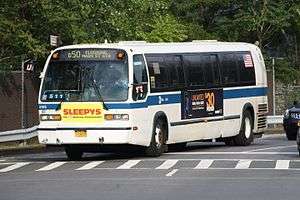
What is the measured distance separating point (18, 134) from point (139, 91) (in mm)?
6669

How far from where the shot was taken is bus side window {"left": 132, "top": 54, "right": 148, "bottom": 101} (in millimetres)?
20359

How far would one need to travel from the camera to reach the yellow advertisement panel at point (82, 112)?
20114 millimetres

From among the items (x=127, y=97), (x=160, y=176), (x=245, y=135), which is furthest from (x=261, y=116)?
(x=160, y=176)

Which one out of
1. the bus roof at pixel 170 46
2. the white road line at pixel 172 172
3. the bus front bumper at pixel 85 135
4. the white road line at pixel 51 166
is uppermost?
the bus roof at pixel 170 46

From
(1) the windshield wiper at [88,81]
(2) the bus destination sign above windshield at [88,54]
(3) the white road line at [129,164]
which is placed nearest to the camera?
(3) the white road line at [129,164]

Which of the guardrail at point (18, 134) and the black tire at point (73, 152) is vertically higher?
the guardrail at point (18, 134)

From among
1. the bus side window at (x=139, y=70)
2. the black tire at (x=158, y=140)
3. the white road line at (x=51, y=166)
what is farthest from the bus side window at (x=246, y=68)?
the white road line at (x=51, y=166)

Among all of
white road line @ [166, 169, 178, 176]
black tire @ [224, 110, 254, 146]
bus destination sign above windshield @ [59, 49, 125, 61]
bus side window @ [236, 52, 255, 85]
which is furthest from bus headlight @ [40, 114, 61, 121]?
bus side window @ [236, 52, 255, 85]

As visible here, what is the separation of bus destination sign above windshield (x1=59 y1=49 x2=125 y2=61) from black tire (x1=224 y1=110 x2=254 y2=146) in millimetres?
6614

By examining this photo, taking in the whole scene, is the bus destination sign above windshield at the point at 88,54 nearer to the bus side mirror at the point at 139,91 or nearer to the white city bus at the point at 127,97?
the white city bus at the point at 127,97

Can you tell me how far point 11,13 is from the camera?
28672mm

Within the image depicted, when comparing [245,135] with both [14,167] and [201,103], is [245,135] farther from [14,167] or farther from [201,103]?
[14,167]

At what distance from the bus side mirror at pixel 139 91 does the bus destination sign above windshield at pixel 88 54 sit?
32.4 inches

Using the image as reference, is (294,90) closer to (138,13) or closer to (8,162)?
(138,13)
